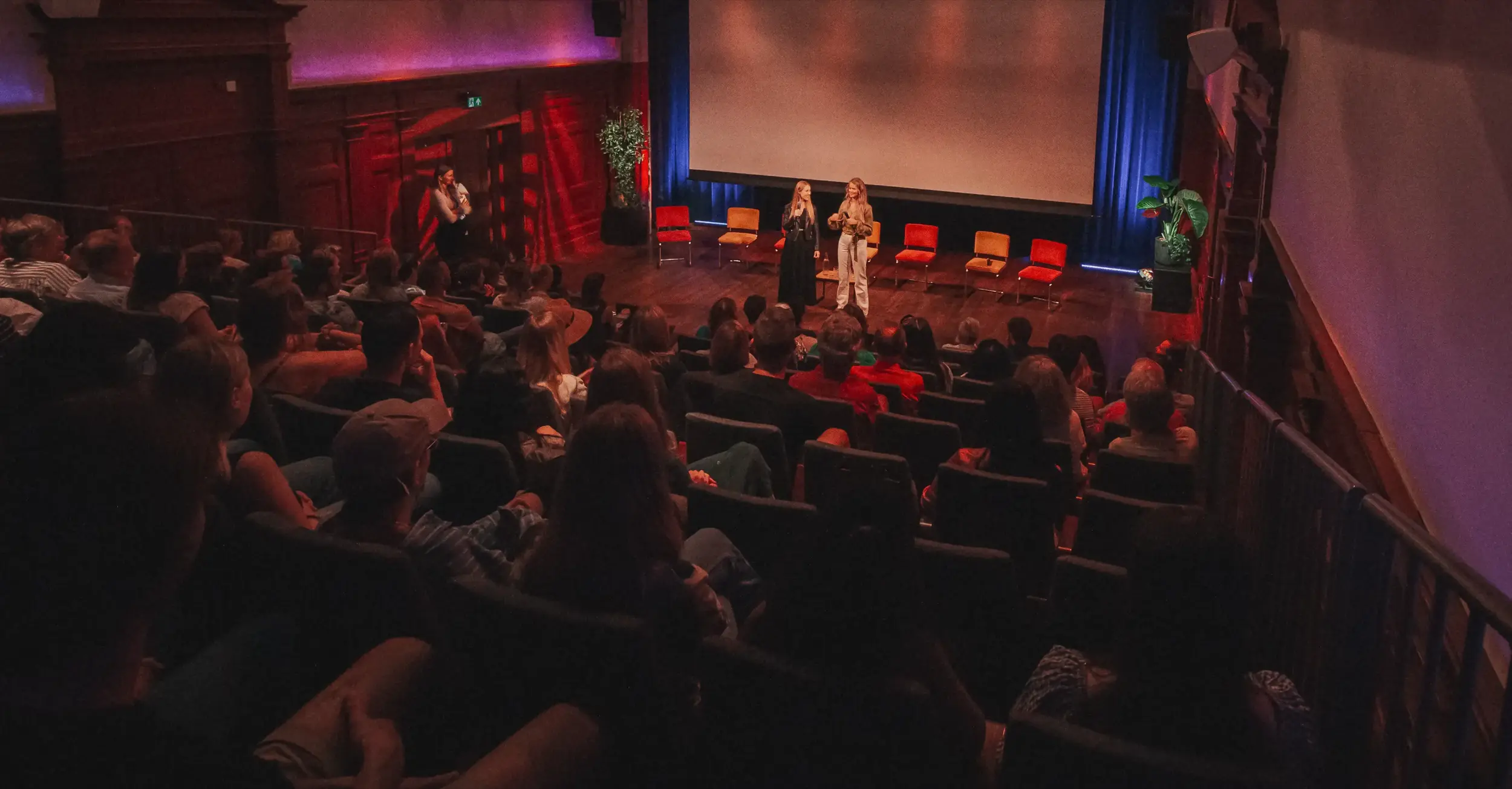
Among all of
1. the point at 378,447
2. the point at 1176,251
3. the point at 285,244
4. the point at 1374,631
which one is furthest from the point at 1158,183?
the point at 378,447

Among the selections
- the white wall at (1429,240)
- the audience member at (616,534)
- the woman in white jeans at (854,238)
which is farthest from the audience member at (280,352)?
the woman in white jeans at (854,238)

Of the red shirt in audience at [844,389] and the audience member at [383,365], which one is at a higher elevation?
the audience member at [383,365]

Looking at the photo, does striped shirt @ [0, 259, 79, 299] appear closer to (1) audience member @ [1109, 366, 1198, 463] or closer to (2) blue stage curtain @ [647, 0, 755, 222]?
(1) audience member @ [1109, 366, 1198, 463]

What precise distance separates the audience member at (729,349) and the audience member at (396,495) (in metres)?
2.32

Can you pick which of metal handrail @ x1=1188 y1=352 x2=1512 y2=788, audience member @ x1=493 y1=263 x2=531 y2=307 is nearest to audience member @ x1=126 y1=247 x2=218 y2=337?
audience member @ x1=493 y1=263 x2=531 y2=307

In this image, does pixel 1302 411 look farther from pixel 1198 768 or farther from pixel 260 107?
pixel 260 107

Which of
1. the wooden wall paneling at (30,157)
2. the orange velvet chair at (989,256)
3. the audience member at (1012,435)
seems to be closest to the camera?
the audience member at (1012,435)

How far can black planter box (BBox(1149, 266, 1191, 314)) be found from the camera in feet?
35.7

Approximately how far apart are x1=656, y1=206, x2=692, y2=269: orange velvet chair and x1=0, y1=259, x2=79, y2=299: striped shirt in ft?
26.5

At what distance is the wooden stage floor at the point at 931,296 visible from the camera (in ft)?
34.3

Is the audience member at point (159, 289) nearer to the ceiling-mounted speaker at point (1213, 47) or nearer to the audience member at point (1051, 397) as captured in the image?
the audience member at point (1051, 397)

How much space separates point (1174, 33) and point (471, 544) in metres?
9.82

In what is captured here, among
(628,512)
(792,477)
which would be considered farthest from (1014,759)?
(792,477)

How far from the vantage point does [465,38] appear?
1190 centimetres
